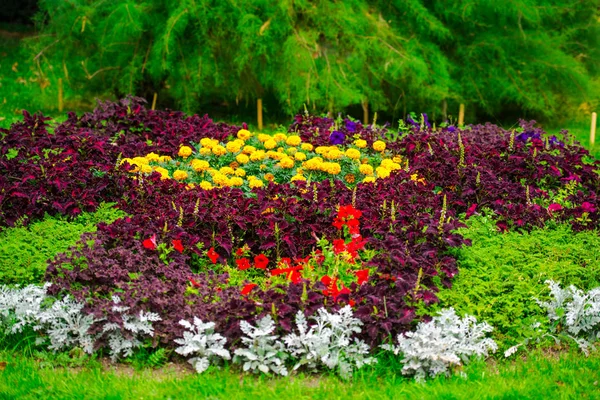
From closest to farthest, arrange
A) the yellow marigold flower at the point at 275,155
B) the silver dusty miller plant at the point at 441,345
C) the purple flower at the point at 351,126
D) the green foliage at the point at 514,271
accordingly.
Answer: the silver dusty miller plant at the point at 441,345
the green foliage at the point at 514,271
the yellow marigold flower at the point at 275,155
the purple flower at the point at 351,126

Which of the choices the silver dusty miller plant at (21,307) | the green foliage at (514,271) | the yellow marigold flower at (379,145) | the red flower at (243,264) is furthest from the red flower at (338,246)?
the yellow marigold flower at (379,145)

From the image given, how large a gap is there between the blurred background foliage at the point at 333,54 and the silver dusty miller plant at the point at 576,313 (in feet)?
14.4

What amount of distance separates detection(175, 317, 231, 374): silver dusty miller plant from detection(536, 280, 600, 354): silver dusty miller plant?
5.28 ft

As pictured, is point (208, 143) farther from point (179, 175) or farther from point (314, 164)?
point (314, 164)

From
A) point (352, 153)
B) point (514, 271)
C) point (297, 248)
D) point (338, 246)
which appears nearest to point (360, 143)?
point (352, 153)

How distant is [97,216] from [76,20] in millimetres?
5146

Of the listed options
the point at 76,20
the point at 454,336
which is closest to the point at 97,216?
the point at 454,336

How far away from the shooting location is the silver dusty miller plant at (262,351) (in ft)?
10.7

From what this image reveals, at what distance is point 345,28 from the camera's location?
8094mm

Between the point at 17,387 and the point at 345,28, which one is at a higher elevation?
the point at 345,28

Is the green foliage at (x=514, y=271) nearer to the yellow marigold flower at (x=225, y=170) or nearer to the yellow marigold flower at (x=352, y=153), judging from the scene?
the yellow marigold flower at (x=352, y=153)

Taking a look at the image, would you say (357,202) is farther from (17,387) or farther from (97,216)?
(17,387)

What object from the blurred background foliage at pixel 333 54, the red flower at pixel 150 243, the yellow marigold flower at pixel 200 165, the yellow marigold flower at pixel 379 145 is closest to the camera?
the red flower at pixel 150 243

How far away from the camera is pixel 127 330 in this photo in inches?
135
